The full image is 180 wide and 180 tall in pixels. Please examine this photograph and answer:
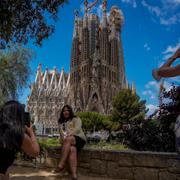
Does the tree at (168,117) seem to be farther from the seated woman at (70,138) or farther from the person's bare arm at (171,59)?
the person's bare arm at (171,59)

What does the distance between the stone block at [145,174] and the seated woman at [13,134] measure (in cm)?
304

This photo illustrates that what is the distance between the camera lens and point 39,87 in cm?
8269

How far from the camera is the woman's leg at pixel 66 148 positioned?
5199 mm

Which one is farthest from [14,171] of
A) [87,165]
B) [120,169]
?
[120,169]

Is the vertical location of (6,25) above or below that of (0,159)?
above

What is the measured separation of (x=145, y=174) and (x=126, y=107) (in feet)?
129

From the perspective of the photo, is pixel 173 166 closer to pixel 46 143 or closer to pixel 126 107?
pixel 46 143

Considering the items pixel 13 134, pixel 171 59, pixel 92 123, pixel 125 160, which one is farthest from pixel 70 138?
pixel 92 123

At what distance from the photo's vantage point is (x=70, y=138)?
210 inches

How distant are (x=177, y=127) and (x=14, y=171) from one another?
16.4 ft

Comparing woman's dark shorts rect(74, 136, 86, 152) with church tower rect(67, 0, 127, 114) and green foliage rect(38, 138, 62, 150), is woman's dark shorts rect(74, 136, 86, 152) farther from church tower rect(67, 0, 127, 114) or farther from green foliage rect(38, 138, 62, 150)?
church tower rect(67, 0, 127, 114)

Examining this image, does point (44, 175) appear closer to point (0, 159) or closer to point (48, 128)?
point (0, 159)

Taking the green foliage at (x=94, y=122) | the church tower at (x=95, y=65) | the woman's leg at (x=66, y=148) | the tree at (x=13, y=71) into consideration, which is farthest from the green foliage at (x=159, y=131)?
the church tower at (x=95, y=65)

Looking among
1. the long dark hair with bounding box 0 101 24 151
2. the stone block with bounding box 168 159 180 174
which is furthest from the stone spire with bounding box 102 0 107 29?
the long dark hair with bounding box 0 101 24 151
